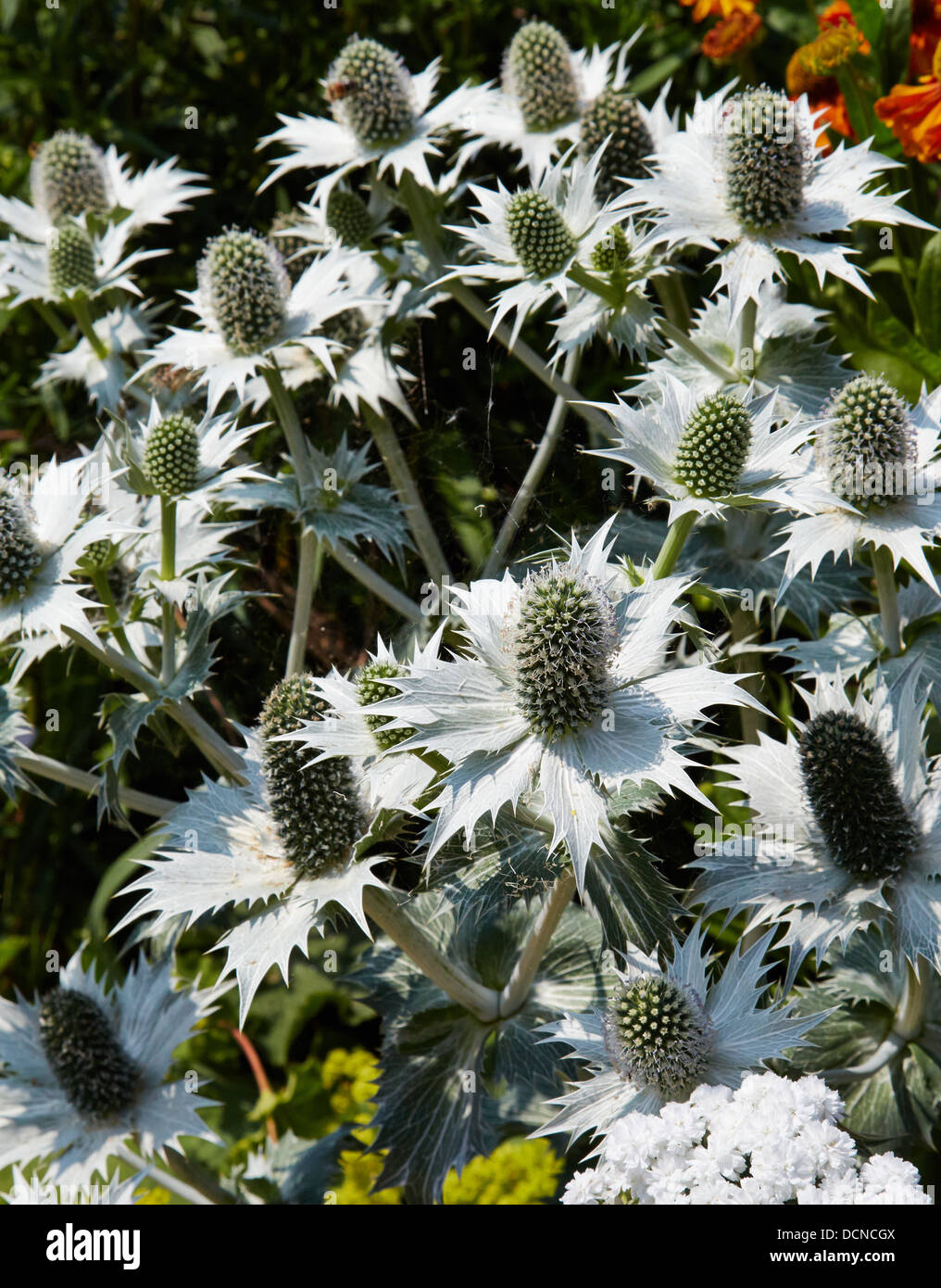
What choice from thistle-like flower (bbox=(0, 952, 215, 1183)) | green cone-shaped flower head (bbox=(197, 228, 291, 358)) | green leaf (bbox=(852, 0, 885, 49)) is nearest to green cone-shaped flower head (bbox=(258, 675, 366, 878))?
thistle-like flower (bbox=(0, 952, 215, 1183))

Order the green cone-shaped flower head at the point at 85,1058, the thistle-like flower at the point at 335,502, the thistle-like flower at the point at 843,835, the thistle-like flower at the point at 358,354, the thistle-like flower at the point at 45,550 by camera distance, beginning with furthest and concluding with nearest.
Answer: the thistle-like flower at the point at 358,354 → the thistle-like flower at the point at 335,502 → the green cone-shaped flower head at the point at 85,1058 → the thistle-like flower at the point at 45,550 → the thistle-like flower at the point at 843,835

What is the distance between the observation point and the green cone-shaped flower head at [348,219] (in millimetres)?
2586

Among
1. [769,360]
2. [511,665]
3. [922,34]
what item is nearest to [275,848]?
[511,665]

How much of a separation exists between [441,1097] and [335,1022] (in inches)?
47.6

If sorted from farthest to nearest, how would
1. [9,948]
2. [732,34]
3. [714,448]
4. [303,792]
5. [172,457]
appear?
[9,948] < [732,34] < [172,457] < [303,792] < [714,448]

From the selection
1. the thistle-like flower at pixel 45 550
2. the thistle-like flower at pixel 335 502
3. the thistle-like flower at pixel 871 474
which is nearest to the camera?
the thistle-like flower at pixel 871 474

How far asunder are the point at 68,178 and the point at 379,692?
1921 millimetres

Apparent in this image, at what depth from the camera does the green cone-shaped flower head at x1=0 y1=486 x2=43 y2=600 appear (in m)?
1.97

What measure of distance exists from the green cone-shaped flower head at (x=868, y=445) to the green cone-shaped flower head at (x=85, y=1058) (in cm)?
165

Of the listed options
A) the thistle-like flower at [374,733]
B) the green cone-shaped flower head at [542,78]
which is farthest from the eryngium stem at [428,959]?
the green cone-shaped flower head at [542,78]

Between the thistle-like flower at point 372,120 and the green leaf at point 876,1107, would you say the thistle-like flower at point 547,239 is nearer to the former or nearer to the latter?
the thistle-like flower at point 372,120

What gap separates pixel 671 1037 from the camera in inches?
61.1

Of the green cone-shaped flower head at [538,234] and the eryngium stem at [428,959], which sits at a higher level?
the green cone-shaped flower head at [538,234]

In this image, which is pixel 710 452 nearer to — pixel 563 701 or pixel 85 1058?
pixel 563 701
